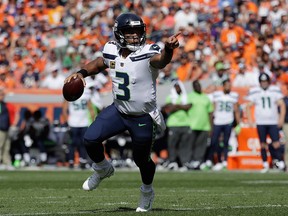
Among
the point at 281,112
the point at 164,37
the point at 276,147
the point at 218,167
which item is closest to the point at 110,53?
the point at 276,147

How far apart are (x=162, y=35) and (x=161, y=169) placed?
6171 mm

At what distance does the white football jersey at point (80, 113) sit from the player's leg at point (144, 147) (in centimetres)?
922

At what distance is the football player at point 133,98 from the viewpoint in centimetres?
819

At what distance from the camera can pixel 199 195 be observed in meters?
10.4

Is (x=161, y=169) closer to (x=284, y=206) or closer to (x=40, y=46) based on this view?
(x=40, y=46)

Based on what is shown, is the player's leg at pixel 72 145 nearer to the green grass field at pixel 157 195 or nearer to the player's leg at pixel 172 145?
the player's leg at pixel 172 145

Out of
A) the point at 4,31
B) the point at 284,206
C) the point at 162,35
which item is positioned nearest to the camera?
the point at 284,206

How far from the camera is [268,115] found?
16.8 metres

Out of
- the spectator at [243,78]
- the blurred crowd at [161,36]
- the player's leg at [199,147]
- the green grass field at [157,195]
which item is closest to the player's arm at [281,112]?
the player's leg at [199,147]

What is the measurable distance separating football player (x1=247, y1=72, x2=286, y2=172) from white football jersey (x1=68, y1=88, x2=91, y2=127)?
9.91ft

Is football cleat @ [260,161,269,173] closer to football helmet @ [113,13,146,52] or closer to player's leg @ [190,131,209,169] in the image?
player's leg @ [190,131,209,169]

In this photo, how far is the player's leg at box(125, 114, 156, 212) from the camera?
827 centimetres

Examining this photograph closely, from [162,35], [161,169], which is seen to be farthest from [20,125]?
[162,35]

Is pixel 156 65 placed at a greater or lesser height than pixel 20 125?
greater
